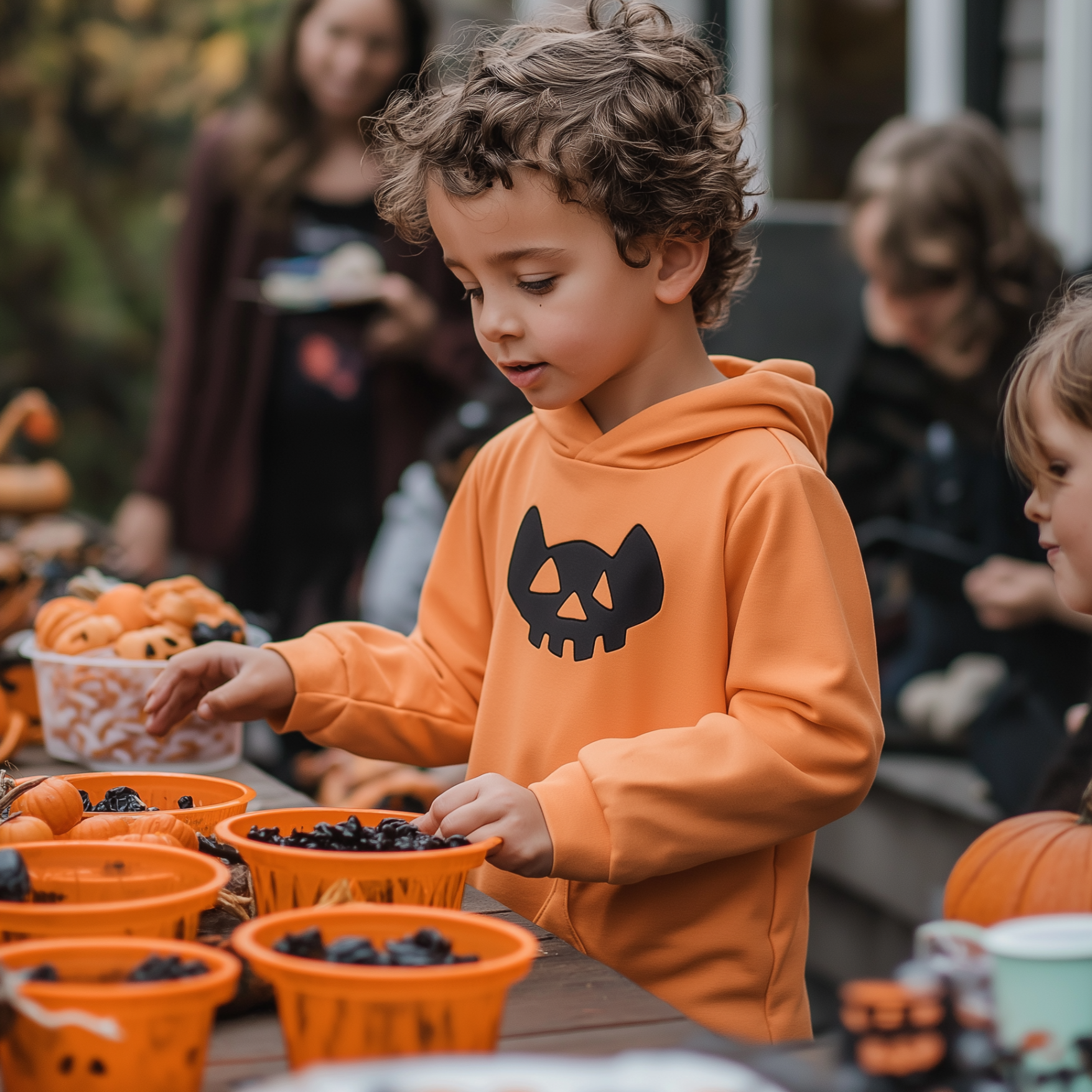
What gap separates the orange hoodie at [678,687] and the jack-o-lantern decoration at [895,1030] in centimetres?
41

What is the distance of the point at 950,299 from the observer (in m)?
3.62

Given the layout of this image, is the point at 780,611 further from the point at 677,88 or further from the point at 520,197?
the point at 677,88

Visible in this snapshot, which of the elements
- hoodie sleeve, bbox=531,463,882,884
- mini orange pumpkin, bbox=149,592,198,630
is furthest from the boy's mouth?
mini orange pumpkin, bbox=149,592,198,630

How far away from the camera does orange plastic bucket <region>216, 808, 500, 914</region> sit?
107cm

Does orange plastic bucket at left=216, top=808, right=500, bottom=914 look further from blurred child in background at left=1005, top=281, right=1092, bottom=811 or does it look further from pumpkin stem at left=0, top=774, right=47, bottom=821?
blurred child in background at left=1005, top=281, right=1092, bottom=811

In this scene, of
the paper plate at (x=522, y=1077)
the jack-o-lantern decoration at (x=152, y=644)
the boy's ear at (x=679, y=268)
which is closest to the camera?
the paper plate at (x=522, y=1077)

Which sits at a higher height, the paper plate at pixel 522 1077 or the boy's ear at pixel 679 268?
the boy's ear at pixel 679 268

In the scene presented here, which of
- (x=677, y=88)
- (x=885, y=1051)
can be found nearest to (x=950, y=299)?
(x=677, y=88)

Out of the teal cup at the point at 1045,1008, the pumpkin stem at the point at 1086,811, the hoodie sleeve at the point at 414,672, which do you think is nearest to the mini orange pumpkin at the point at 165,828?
the hoodie sleeve at the point at 414,672

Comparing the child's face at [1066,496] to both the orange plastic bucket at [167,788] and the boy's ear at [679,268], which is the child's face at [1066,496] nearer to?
the boy's ear at [679,268]

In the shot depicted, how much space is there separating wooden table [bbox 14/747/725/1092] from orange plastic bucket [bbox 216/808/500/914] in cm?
9

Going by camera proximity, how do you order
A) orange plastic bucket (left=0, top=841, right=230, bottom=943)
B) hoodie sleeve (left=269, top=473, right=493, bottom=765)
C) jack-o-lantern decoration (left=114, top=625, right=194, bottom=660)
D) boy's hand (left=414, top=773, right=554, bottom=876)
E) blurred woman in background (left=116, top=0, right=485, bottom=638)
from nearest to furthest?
1. orange plastic bucket (left=0, top=841, right=230, bottom=943)
2. boy's hand (left=414, top=773, right=554, bottom=876)
3. hoodie sleeve (left=269, top=473, right=493, bottom=765)
4. jack-o-lantern decoration (left=114, top=625, right=194, bottom=660)
5. blurred woman in background (left=116, top=0, right=485, bottom=638)

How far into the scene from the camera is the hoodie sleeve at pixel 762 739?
49.2 inches

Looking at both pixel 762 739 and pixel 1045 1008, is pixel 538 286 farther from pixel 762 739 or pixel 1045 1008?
pixel 1045 1008
